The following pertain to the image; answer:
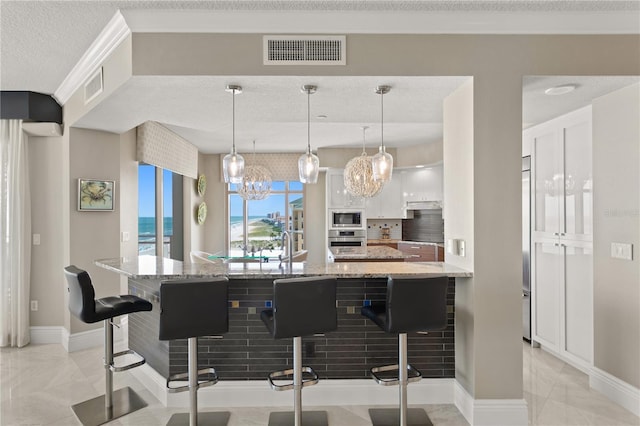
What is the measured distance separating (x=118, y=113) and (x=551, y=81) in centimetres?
354

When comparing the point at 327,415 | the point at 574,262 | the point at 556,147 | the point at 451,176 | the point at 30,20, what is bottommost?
the point at 327,415

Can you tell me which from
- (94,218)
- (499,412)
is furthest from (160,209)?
(499,412)

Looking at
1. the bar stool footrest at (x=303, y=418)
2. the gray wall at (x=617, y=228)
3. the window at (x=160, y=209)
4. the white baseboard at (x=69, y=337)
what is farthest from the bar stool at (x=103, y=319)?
the gray wall at (x=617, y=228)

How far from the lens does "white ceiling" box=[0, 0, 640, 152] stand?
243 cm

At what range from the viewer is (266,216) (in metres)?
8.61

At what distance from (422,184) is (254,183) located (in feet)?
10.5

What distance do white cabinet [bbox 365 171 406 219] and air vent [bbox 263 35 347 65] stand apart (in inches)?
199

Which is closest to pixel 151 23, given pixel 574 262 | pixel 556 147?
pixel 556 147

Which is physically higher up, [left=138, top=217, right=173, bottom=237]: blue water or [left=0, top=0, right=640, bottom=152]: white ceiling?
[left=0, top=0, right=640, bottom=152]: white ceiling

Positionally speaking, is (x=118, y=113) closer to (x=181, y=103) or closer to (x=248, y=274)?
(x=181, y=103)

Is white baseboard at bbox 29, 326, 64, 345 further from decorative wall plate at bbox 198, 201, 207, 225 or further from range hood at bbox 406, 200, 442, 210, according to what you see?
range hood at bbox 406, 200, 442, 210

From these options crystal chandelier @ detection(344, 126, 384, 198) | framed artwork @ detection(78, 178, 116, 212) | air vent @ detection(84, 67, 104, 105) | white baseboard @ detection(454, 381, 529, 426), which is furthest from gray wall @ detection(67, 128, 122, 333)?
white baseboard @ detection(454, 381, 529, 426)

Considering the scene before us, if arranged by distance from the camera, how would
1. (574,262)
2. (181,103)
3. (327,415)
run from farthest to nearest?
(574,262), (181,103), (327,415)

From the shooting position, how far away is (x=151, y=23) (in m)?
2.50
